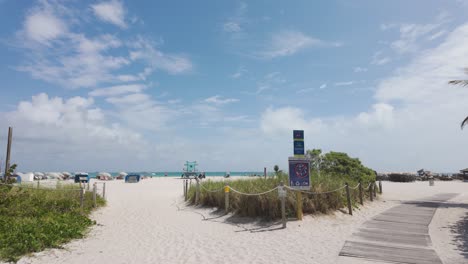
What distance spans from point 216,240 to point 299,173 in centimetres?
379

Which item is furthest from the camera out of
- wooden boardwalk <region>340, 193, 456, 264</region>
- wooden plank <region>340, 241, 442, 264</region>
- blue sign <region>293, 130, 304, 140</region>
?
blue sign <region>293, 130, 304, 140</region>

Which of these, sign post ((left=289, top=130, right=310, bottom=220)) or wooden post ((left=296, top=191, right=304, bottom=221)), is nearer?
wooden post ((left=296, top=191, right=304, bottom=221))

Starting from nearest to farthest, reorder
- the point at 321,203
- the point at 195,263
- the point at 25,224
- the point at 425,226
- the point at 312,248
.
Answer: the point at 195,263 → the point at 312,248 → the point at 25,224 → the point at 425,226 → the point at 321,203

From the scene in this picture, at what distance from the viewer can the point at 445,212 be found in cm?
1242

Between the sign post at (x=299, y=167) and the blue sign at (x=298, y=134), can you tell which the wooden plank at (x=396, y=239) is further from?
the blue sign at (x=298, y=134)

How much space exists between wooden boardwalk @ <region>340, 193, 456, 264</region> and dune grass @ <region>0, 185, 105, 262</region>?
23.2ft

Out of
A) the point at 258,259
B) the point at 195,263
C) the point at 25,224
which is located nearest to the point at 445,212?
the point at 258,259

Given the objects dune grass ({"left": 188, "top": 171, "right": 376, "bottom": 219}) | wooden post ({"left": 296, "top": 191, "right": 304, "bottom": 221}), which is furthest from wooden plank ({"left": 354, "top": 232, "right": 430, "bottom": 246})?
dune grass ({"left": 188, "top": 171, "right": 376, "bottom": 219})

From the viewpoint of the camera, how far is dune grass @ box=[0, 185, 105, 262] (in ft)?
23.2

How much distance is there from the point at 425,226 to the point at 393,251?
12.2 feet

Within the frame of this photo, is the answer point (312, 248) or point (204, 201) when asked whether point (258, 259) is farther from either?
point (204, 201)

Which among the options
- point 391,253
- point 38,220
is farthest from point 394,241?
point 38,220

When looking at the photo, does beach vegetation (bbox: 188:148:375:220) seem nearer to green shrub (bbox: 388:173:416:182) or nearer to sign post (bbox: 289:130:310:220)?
sign post (bbox: 289:130:310:220)

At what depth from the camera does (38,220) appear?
9578 millimetres
